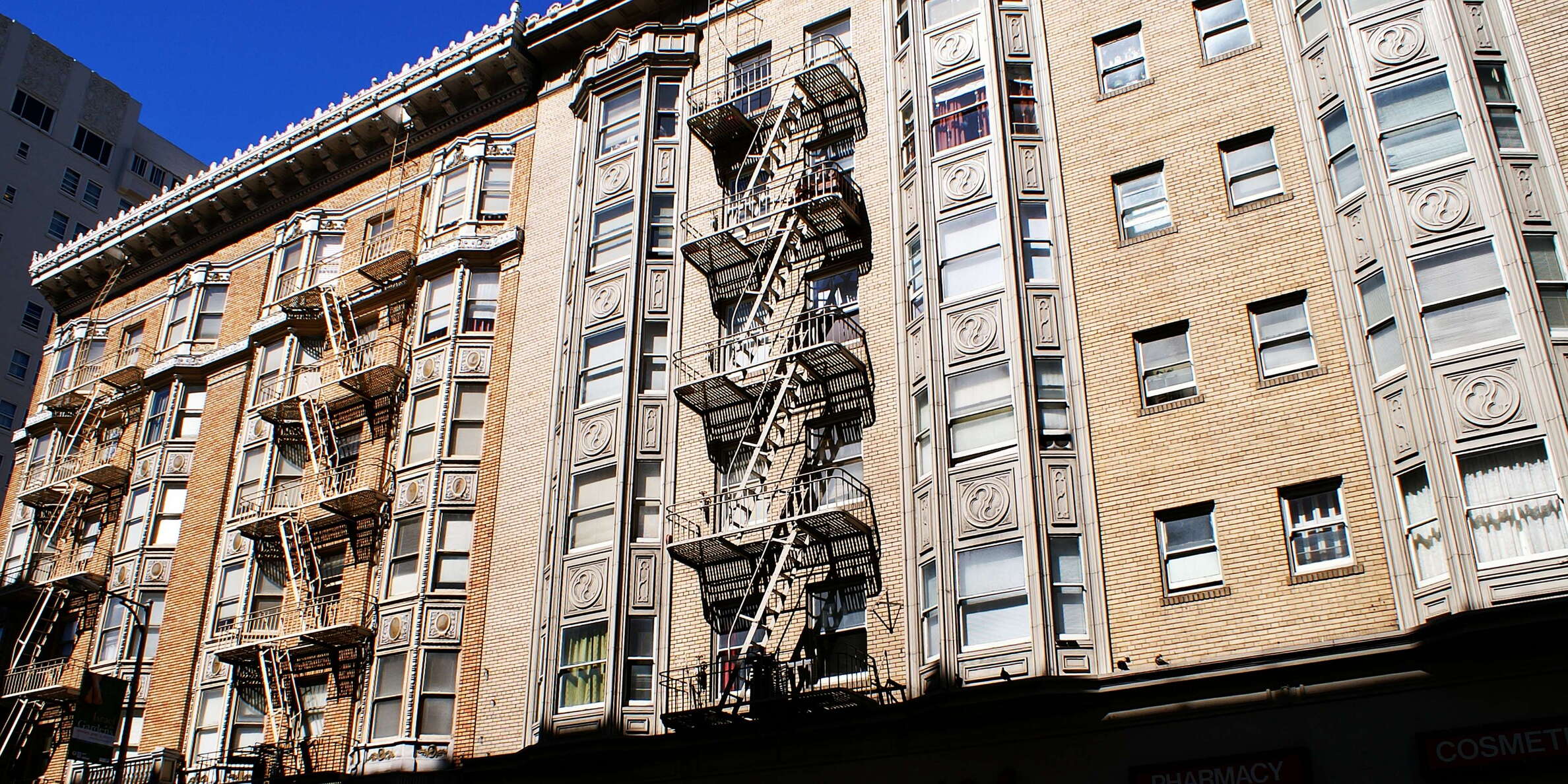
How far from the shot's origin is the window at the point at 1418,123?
2034cm

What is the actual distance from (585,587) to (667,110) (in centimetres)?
1323

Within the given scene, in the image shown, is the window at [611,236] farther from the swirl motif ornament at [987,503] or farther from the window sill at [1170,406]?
the window sill at [1170,406]

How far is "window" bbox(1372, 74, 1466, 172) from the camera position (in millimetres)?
20344

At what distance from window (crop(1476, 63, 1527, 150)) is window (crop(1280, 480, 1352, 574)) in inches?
248

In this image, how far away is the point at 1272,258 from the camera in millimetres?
21766

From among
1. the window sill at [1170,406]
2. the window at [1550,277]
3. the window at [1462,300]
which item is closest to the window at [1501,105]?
the window at [1550,277]

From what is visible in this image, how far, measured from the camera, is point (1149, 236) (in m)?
23.3

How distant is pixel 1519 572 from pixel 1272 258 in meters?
7.00

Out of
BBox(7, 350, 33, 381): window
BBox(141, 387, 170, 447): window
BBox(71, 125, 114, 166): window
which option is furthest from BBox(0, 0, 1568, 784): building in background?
BBox(71, 125, 114, 166): window

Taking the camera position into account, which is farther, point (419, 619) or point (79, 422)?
point (79, 422)

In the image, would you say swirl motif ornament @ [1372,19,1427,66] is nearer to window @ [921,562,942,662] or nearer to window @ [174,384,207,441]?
window @ [921,562,942,662]

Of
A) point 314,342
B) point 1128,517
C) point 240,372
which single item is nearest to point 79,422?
point 240,372

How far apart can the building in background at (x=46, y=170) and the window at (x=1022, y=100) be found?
52483 millimetres

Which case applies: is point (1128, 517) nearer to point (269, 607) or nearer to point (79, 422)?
point (269, 607)
